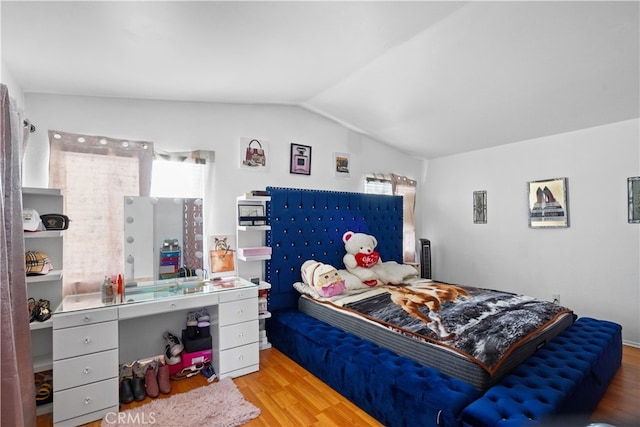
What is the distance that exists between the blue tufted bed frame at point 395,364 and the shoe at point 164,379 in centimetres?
101

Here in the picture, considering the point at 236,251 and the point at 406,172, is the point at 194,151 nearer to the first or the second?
the point at 236,251

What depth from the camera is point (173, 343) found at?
2.68 meters

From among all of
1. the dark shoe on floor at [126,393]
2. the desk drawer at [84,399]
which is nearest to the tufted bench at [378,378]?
the dark shoe on floor at [126,393]

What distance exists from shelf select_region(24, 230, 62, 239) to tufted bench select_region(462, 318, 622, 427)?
2.76 metres

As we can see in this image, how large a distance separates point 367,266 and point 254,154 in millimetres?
1806

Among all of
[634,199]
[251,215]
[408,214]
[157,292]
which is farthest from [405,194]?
[157,292]

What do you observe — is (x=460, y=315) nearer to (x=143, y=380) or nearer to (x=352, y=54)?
(x=352, y=54)

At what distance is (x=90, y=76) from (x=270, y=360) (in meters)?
2.68

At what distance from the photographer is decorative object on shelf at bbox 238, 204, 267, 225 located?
3066 mm

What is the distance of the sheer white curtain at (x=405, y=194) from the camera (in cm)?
448

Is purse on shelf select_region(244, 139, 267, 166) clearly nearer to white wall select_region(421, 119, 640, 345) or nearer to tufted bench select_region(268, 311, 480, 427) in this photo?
tufted bench select_region(268, 311, 480, 427)

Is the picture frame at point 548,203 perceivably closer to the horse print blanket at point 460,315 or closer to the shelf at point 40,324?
the horse print blanket at point 460,315

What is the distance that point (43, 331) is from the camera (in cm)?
218

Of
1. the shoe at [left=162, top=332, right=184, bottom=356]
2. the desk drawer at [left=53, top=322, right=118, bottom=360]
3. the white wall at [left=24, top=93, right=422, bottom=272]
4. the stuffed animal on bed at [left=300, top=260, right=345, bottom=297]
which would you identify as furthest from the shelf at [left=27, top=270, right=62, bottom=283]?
the stuffed animal on bed at [left=300, top=260, right=345, bottom=297]
